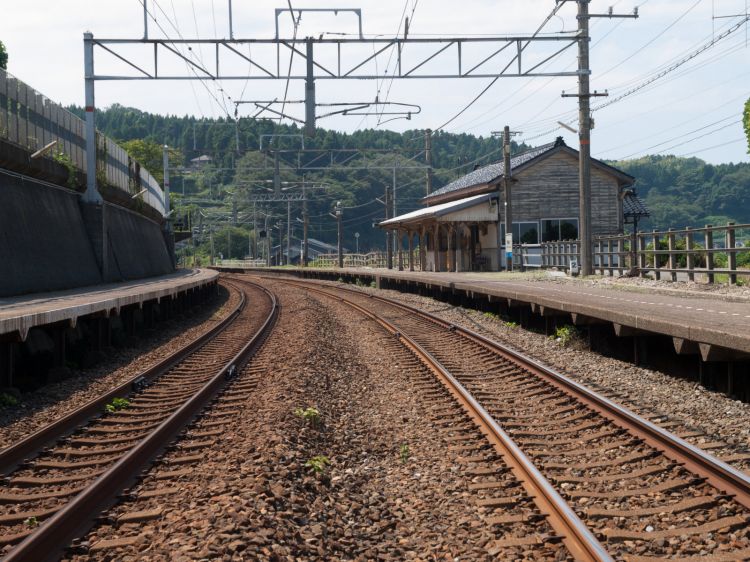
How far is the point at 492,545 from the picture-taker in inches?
199

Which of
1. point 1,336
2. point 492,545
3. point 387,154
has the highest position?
point 387,154

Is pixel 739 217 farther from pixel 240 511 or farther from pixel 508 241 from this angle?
pixel 240 511

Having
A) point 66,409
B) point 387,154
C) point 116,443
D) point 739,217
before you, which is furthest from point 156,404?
point 739,217

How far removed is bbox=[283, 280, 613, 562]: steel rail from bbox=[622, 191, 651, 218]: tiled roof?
3872cm

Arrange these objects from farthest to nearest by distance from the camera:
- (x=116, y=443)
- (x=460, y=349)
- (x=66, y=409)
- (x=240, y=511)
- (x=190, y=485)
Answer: (x=460, y=349) → (x=66, y=409) → (x=116, y=443) → (x=190, y=485) → (x=240, y=511)

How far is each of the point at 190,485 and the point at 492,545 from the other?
2419 mm

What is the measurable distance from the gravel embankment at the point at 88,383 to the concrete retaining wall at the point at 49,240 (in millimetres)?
3236

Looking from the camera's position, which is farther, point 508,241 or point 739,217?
point 739,217

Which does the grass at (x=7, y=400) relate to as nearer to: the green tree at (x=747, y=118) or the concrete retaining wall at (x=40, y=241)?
the concrete retaining wall at (x=40, y=241)

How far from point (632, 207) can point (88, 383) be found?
134ft

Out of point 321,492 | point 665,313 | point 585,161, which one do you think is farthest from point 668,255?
point 321,492

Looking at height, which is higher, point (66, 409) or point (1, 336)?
point (1, 336)

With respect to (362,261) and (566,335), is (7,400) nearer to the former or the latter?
(566,335)

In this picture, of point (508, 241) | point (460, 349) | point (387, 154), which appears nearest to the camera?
point (460, 349)
